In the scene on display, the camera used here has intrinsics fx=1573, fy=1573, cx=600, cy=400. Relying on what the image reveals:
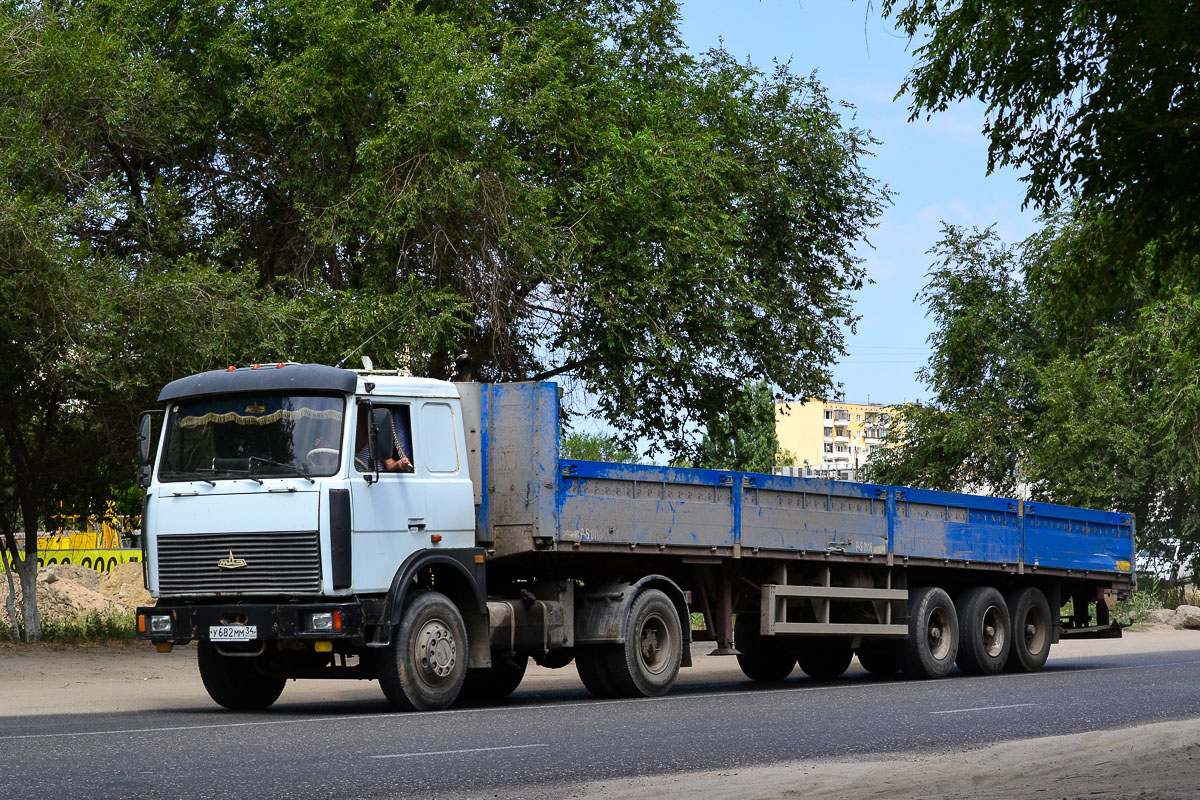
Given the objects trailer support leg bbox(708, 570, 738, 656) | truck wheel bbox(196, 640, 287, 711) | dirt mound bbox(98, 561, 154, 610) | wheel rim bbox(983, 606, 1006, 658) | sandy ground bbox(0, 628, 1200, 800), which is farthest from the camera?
dirt mound bbox(98, 561, 154, 610)

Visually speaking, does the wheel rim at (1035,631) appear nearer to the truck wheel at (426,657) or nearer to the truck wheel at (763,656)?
the truck wheel at (763,656)

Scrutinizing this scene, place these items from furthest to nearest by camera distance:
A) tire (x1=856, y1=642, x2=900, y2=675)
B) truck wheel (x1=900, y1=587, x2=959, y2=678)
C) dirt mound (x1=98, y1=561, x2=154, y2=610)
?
1. dirt mound (x1=98, y1=561, x2=154, y2=610)
2. tire (x1=856, y1=642, x2=900, y2=675)
3. truck wheel (x1=900, y1=587, x2=959, y2=678)

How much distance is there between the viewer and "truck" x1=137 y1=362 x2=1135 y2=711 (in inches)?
527

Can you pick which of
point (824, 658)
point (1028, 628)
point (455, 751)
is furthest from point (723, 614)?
point (455, 751)

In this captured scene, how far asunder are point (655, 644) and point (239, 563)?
4.78 meters

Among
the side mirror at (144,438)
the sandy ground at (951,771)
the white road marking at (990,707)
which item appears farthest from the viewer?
the white road marking at (990,707)

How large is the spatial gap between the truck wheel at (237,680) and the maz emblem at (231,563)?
1189 millimetres

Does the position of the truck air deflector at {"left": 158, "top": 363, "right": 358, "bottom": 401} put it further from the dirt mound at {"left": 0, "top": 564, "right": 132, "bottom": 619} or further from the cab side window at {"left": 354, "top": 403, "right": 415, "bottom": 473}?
the dirt mound at {"left": 0, "top": 564, "right": 132, "bottom": 619}

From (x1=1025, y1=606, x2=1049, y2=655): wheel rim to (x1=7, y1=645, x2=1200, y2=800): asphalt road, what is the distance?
11.5 feet

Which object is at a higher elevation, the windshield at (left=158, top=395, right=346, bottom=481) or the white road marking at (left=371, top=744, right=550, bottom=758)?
the windshield at (left=158, top=395, right=346, bottom=481)

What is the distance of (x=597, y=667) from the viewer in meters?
15.9

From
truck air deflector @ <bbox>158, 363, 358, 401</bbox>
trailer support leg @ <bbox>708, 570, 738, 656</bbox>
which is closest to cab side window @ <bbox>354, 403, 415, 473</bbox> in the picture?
truck air deflector @ <bbox>158, 363, 358, 401</bbox>

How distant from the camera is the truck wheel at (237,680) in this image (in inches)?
569

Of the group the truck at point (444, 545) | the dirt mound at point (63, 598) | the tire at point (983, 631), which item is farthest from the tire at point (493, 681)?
the dirt mound at point (63, 598)
